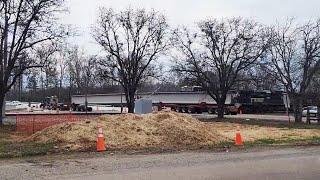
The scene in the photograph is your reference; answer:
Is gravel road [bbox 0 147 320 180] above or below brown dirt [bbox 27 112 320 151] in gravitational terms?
below

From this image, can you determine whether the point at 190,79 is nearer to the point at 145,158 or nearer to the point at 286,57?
the point at 286,57

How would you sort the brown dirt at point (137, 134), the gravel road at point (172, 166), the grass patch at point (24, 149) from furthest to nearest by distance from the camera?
1. the brown dirt at point (137, 134)
2. the grass patch at point (24, 149)
3. the gravel road at point (172, 166)

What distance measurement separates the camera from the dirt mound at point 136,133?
60.4 feet

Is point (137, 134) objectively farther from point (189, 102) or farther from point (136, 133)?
point (189, 102)

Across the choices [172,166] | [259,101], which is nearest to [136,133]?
[172,166]

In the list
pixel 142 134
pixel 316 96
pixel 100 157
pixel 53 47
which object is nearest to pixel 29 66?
pixel 53 47

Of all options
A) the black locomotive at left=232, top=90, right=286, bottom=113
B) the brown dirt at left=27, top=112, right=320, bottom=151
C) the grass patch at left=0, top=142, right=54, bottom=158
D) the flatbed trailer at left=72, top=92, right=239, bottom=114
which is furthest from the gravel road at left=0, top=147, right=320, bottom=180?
the black locomotive at left=232, top=90, right=286, bottom=113

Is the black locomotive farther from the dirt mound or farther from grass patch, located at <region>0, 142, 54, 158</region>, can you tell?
grass patch, located at <region>0, 142, 54, 158</region>

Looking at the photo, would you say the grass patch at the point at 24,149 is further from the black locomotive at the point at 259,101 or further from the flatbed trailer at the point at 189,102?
the black locomotive at the point at 259,101

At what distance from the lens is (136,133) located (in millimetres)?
19703

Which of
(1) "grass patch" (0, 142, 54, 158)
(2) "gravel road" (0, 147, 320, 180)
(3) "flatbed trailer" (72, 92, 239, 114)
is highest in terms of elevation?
(3) "flatbed trailer" (72, 92, 239, 114)

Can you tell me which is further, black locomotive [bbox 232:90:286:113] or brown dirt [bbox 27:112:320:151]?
black locomotive [bbox 232:90:286:113]

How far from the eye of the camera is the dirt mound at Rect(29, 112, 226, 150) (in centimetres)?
1841

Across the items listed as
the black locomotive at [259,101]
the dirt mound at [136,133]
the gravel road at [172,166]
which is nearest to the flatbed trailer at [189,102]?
the black locomotive at [259,101]
